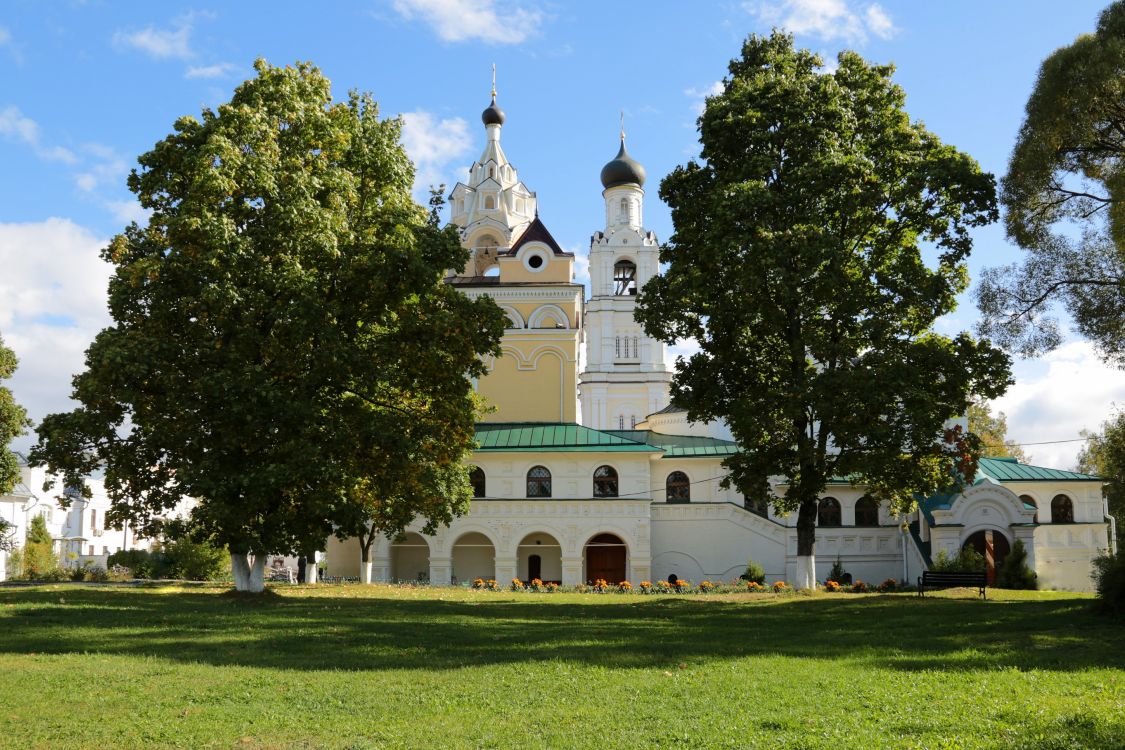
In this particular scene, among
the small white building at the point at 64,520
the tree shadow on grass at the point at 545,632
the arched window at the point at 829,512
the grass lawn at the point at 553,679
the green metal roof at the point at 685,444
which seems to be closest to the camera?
the grass lawn at the point at 553,679

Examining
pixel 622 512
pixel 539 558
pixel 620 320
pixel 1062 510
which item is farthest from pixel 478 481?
pixel 620 320

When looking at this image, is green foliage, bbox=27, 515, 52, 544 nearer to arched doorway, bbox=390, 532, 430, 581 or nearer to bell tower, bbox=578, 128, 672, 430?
arched doorway, bbox=390, 532, 430, 581

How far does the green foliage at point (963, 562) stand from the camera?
104ft

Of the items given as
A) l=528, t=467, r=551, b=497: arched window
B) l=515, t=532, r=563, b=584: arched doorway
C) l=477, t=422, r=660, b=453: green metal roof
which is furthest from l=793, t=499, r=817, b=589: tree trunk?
l=515, t=532, r=563, b=584: arched doorway

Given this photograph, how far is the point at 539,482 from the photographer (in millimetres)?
38781

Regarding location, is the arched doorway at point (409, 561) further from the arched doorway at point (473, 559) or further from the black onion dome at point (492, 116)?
the black onion dome at point (492, 116)

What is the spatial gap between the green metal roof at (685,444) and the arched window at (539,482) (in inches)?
145

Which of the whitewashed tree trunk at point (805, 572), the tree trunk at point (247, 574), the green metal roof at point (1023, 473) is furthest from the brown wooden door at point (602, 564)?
the tree trunk at point (247, 574)

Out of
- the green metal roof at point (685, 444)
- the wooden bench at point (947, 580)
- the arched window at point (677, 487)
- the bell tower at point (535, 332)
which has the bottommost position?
the wooden bench at point (947, 580)

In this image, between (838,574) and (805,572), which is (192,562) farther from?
(805,572)

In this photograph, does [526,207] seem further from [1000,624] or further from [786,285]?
[1000,624]

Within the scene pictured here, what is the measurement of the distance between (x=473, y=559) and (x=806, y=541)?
19029 mm

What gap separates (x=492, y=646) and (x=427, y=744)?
564 centimetres

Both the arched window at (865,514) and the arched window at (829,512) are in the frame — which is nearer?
the arched window at (865,514)
